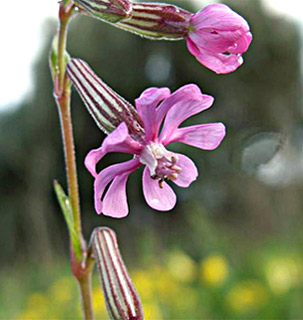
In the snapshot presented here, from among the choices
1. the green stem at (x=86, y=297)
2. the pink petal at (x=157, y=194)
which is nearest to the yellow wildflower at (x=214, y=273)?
the green stem at (x=86, y=297)

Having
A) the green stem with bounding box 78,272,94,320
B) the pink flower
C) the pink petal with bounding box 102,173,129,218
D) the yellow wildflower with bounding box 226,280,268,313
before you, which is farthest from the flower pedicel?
the yellow wildflower with bounding box 226,280,268,313

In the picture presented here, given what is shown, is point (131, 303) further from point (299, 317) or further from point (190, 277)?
point (190, 277)

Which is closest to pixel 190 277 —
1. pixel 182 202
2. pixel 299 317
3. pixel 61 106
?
pixel 299 317

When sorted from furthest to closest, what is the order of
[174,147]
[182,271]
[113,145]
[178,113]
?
[174,147] → [182,271] → [178,113] → [113,145]

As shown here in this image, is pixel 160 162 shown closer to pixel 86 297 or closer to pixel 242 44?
pixel 242 44

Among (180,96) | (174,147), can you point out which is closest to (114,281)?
(180,96)
